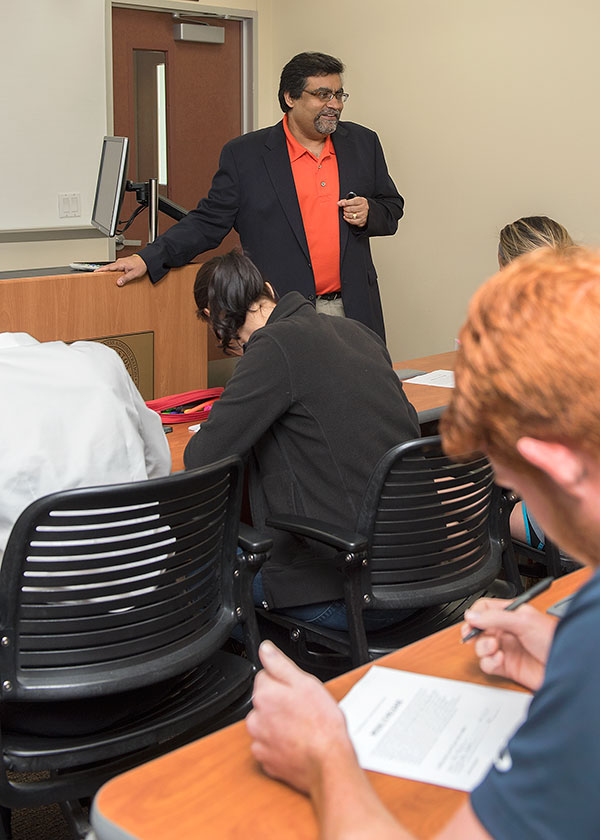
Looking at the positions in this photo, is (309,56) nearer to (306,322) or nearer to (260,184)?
(260,184)

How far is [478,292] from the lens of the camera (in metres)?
0.78

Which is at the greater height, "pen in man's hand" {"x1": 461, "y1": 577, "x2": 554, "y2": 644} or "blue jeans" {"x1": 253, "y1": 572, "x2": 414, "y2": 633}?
"pen in man's hand" {"x1": 461, "y1": 577, "x2": 554, "y2": 644}

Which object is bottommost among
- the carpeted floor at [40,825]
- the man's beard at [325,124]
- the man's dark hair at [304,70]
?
the carpeted floor at [40,825]

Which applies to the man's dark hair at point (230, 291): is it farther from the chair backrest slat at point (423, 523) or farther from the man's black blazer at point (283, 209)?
the man's black blazer at point (283, 209)

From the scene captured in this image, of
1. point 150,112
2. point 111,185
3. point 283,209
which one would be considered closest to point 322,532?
point 111,185

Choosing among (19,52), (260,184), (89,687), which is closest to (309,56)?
(260,184)

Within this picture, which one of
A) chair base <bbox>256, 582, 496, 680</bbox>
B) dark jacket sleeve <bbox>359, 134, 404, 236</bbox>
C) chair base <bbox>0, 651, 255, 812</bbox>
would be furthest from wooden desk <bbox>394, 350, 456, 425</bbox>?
chair base <bbox>0, 651, 255, 812</bbox>

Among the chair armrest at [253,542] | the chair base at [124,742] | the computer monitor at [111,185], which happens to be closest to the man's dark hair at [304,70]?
the computer monitor at [111,185]

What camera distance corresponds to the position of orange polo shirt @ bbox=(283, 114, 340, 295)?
4.19 m

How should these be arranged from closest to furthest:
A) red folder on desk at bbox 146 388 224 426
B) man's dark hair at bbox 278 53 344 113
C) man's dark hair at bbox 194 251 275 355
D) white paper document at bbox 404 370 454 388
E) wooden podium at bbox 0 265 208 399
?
man's dark hair at bbox 194 251 275 355
red folder on desk at bbox 146 388 224 426
wooden podium at bbox 0 265 208 399
white paper document at bbox 404 370 454 388
man's dark hair at bbox 278 53 344 113

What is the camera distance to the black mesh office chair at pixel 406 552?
1879mm

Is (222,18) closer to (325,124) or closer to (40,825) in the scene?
(325,124)

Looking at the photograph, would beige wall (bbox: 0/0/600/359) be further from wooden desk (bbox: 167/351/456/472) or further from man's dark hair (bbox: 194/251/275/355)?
man's dark hair (bbox: 194/251/275/355)

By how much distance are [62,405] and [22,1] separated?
4.09 metres
